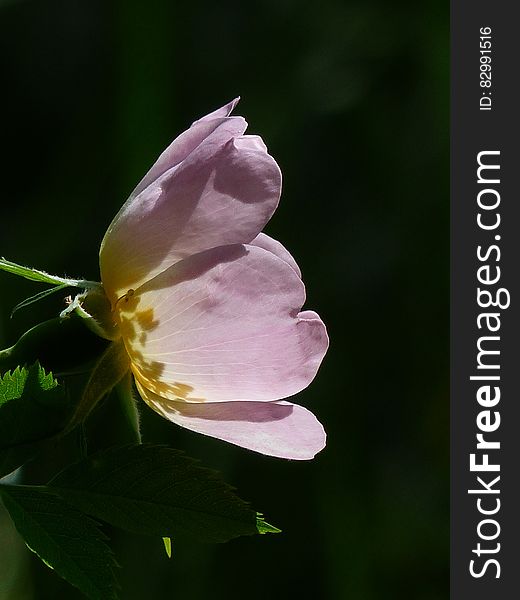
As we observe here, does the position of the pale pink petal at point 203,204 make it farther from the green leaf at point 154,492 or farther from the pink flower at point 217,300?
the green leaf at point 154,492

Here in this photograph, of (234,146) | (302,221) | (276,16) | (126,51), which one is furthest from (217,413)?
(276,16)

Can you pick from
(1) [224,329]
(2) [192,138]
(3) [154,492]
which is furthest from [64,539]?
(2) [192,138]

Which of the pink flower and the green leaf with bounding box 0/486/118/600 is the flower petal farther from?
the green leaf with bounding box 0/486/118/600

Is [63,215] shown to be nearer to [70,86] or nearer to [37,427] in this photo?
[70,86]

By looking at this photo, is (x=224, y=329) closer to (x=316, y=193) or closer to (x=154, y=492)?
(x=154, y=492)

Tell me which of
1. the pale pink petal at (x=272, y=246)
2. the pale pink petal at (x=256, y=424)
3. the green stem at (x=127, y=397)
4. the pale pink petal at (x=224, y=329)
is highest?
the pale pink petal at (x=272, y=246)

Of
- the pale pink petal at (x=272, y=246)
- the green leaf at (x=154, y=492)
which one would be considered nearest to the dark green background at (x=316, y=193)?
the pale pink petal at (x=272, y=246)

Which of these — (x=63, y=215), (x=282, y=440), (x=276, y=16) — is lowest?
(x=282, y=440)
